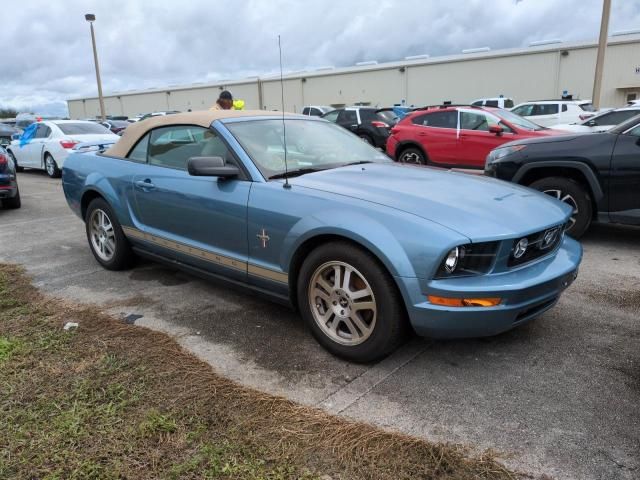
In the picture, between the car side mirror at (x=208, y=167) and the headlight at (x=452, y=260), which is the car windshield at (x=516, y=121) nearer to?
the car side mirror at (x=208, y=167)

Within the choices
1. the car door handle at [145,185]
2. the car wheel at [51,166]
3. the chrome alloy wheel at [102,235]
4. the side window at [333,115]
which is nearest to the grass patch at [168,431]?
the car door handle at [145,185]

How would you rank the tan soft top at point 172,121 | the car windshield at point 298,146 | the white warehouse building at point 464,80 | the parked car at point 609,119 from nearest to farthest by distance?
the car windshield at point 298,146, the tan soft top at point 172,121, the parked car at point 609,119, the white warehouse building at point 464,80

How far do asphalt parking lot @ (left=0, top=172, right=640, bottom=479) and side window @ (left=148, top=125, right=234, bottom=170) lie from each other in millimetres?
1089

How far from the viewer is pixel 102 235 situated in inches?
193

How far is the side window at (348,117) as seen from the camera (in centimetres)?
1628

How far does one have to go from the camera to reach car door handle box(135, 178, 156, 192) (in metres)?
4.10

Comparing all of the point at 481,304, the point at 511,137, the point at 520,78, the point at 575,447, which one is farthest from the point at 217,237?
the point at 520,78

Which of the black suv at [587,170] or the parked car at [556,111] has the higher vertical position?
the parked car at [556,111]

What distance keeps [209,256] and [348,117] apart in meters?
13.5

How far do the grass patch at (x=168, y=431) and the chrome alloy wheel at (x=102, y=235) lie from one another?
173cm

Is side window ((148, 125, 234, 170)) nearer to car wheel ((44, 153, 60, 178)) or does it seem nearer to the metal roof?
car wheel ((44, 153, 60, 178))

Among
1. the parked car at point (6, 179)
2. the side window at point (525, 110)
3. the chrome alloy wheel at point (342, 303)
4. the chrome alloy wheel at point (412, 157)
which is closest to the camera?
the chrome alloy wheel at point (342, 303)

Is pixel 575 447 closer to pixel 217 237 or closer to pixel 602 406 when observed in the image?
pixel 602 406

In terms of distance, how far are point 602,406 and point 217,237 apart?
2.51m
